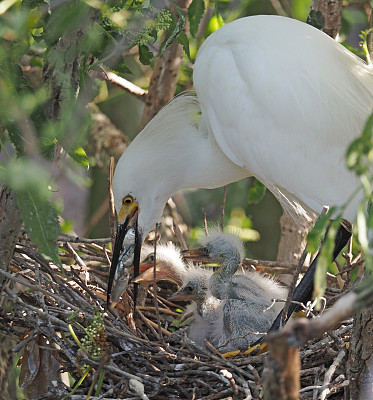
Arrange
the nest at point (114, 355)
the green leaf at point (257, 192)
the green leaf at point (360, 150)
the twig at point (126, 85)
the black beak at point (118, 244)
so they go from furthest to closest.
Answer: the green leaf at point (257, 192) → the twig at point (126, 85) → the black beak at point (118, 244) → the nest at point (114, 355) → the green leaf at point (360, 150)

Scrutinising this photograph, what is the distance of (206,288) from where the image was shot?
7.63 ft

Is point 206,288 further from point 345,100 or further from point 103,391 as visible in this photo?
point 345,100

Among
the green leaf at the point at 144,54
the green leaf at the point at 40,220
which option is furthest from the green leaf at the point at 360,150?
the green leaf at the point at 144,54

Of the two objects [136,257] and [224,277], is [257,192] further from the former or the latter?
[136,257]

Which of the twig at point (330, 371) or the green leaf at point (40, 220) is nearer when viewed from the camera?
the green leaf at point (40, 220)

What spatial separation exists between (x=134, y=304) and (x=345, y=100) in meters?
0.96

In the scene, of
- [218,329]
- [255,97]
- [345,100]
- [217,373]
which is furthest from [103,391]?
[345,100]

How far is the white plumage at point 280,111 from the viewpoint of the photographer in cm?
205

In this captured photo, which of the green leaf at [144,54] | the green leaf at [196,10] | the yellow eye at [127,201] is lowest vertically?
the yellow eye at [127,201]

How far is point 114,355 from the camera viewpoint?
1844mm

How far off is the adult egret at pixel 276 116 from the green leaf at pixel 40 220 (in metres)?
0.96

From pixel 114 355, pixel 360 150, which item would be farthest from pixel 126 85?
pixel 360 150

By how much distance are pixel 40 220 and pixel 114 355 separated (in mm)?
706

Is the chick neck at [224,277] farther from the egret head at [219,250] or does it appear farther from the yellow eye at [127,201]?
the yellow eye at [127,201]
